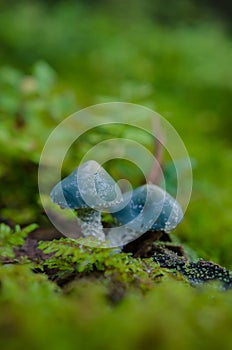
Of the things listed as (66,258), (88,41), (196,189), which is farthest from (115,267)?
(88,41)

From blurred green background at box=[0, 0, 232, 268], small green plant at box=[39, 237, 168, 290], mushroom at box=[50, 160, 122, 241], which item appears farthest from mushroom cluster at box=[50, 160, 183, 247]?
blurred green background at box=[0, 0, 232, 268]

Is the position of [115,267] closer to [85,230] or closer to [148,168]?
[85,230]

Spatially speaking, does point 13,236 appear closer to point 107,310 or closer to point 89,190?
point 89,190

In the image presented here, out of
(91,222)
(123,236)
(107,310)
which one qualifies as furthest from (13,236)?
(107,310)

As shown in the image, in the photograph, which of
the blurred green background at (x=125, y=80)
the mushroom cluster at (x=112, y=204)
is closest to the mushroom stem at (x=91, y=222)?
the mushroom cluster at (x=112, y=204)

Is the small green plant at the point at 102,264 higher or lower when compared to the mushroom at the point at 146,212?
lower

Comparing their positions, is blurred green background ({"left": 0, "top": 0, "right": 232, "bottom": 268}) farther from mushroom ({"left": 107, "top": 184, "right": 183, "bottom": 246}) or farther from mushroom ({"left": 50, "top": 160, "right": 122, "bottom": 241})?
mushroom ({"left": 50, "top": 160, "right": 122, "bottom": 241})

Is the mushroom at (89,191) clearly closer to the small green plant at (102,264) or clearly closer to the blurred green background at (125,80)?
the small green plant at (102,264)
